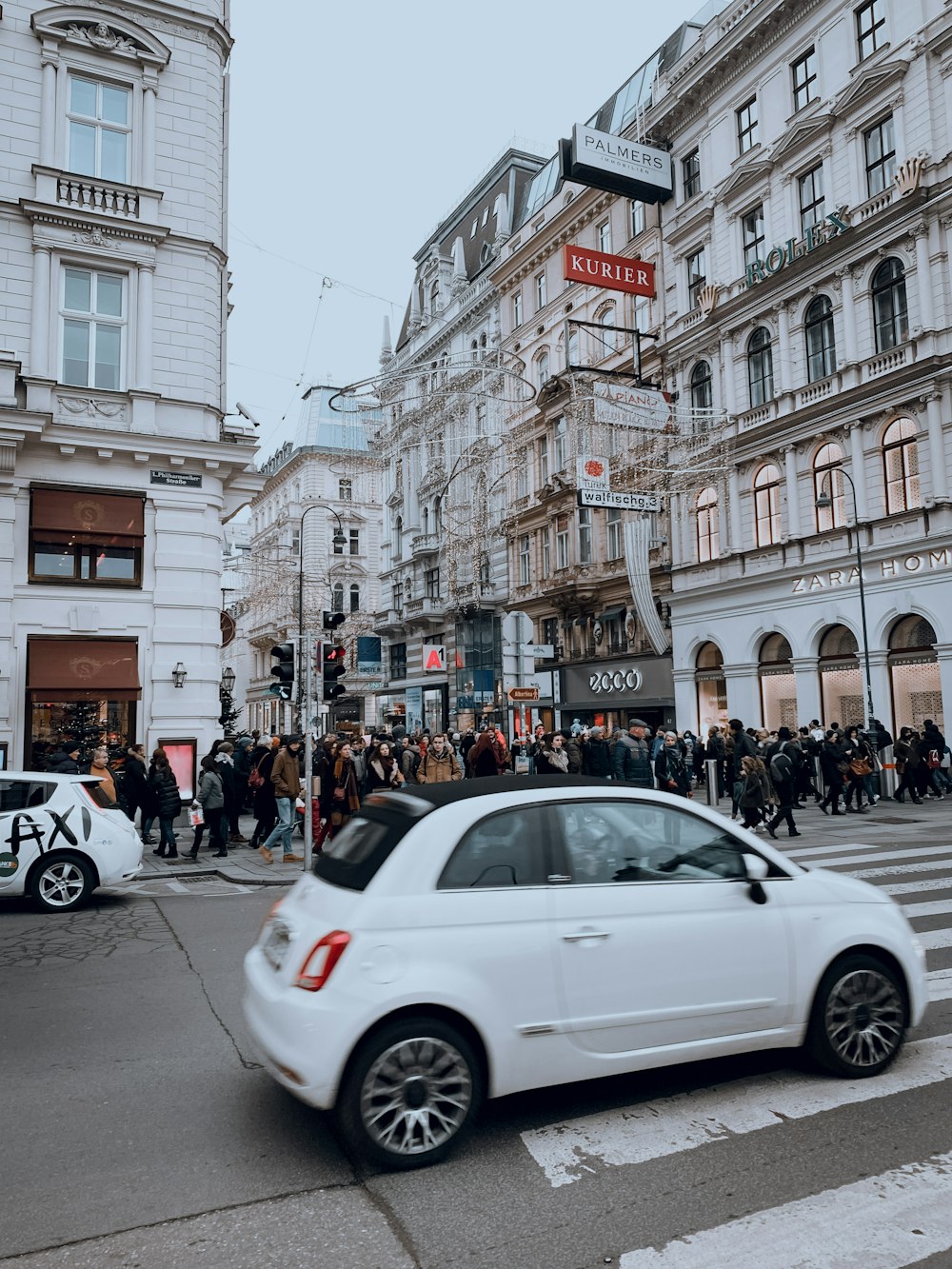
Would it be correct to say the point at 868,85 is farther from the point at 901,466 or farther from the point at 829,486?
the point at 829,486

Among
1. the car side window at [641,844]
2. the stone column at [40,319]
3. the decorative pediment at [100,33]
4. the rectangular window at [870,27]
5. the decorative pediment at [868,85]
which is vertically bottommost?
the car side window at [641,844]

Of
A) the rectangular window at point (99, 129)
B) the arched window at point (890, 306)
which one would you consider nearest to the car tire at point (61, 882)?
the rectangular window at point (99, 129)

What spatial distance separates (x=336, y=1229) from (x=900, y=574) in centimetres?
2313

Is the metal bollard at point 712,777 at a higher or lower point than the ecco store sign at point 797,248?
lower

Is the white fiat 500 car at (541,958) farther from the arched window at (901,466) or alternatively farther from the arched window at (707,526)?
the arched window at (707,526)

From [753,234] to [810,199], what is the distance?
2502mm

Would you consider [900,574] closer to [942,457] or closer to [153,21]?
[942,457]

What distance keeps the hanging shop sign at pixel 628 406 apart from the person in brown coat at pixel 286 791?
16196 millimetres

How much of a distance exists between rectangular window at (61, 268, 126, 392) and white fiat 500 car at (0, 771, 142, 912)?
11.1 m

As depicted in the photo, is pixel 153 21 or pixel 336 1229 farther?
pixel 153 21

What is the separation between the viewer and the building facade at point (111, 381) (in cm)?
1762

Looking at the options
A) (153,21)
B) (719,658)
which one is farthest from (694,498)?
(153,21)

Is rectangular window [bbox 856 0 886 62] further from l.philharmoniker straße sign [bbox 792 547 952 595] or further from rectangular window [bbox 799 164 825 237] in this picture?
l.philharmoniker straße sign [bbox 792 547 952 595]

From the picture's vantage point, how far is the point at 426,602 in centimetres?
4862
